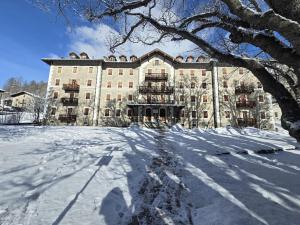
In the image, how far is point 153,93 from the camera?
104 feet

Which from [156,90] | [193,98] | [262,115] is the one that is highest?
[156,90]

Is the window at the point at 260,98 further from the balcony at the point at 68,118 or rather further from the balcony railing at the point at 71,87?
the balcony at the point at 68,118

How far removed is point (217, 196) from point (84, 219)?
3068 mm

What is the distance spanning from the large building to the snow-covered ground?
838 inches

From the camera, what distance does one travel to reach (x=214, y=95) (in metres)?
31.4

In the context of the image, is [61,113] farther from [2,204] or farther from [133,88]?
[2,204]

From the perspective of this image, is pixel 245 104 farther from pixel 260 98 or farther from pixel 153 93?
pixel 153 93

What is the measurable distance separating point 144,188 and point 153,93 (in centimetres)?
2604

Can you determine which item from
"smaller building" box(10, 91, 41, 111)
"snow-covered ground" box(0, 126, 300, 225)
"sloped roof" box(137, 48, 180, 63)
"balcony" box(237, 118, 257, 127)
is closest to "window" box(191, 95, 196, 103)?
"sloped roof" box(137, 48, 180, 63)

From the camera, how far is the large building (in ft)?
101

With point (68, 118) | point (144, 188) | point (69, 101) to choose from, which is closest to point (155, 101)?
point (69, 101)

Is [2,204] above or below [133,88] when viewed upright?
below

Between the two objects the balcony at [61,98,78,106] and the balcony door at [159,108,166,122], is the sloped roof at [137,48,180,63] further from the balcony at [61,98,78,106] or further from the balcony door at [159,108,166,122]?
the balcony at [61,98,78,106]

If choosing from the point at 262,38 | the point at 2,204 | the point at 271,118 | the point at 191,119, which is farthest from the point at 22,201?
the point at 271,118
